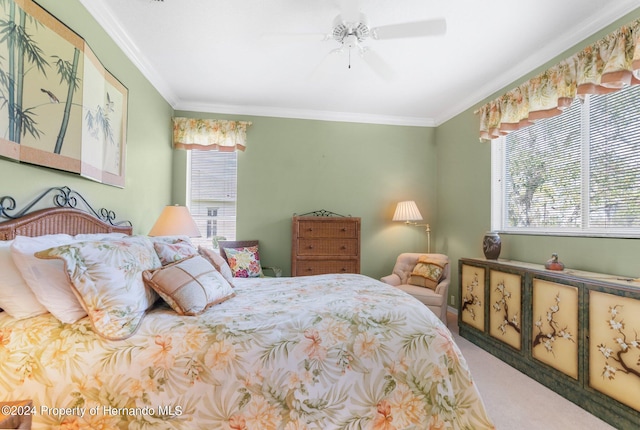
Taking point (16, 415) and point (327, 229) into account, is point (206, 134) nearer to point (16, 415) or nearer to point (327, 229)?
point (327, 229)

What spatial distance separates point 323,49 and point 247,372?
2554 millimetres

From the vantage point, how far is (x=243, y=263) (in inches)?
136

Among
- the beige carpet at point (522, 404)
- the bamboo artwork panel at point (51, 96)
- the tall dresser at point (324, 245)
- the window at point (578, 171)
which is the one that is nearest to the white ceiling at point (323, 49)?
the bamboo artwork panel at point (51, 96)

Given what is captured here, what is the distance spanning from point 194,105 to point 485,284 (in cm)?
404

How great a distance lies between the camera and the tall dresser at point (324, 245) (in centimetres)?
368

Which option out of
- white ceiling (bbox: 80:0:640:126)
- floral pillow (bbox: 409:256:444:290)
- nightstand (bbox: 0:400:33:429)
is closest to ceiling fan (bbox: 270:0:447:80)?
white ceiling (bbox: 80:0:640:126)

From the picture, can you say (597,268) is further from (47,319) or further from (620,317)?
(47,319)

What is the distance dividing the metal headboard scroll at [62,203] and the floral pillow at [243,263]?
1.30 meters

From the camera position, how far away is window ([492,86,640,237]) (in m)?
2.04

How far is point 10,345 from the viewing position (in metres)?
1.12

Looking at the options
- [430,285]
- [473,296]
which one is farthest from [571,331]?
[430,285]

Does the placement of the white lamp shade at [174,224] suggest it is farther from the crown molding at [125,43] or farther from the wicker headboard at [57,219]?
the crown molding at [125,43]

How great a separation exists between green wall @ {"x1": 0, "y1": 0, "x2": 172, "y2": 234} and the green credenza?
3408mm

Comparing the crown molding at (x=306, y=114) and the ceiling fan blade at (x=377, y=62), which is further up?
the crown molding at (x=306, y=114)
